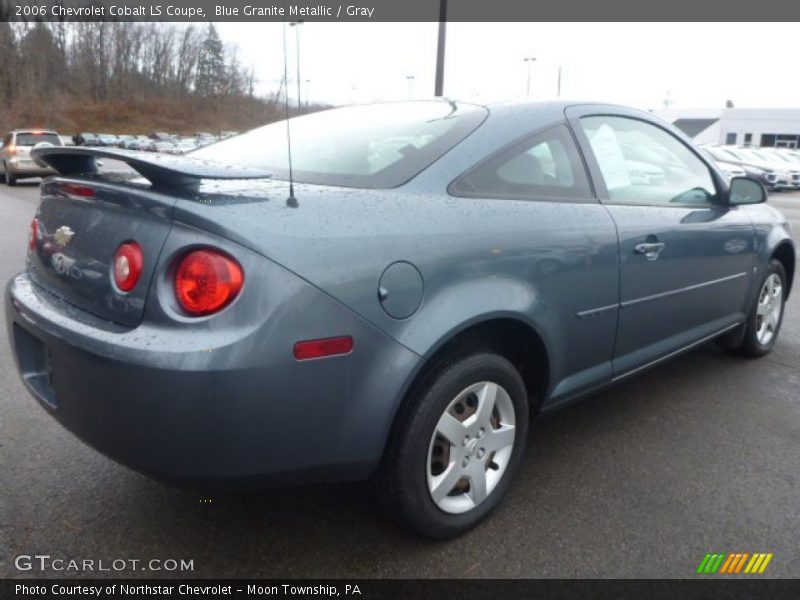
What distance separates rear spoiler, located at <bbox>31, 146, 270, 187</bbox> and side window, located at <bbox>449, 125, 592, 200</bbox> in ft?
2.46

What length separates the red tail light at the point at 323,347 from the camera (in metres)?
1.76

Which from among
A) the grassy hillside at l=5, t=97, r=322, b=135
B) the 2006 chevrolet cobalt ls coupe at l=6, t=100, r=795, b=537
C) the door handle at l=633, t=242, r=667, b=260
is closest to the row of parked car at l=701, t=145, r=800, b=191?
the door handle at l=633, t=242, r=667, b=260

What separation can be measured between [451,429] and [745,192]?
2.52 metres

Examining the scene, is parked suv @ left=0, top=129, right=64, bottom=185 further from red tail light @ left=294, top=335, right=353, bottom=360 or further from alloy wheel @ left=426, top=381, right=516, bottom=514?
red tail light @ left=294, top=335, right=353, bottom=360

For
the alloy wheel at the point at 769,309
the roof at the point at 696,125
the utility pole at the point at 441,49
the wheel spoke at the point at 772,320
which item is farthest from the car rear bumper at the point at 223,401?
the roof at the point at 696,125

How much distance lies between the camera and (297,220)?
6.08 ft

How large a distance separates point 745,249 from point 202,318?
126 inches

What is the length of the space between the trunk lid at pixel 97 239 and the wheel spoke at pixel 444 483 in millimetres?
1070

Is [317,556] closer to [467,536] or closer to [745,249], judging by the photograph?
[467,536]

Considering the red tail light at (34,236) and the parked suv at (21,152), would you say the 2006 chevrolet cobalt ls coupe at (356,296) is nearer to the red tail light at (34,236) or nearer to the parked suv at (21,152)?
the red tail light at (34,236)

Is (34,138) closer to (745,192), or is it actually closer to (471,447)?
(745,192)

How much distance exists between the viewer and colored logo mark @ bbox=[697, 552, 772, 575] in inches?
84.7

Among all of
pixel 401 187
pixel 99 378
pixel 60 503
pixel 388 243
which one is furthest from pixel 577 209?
pixel 60 503

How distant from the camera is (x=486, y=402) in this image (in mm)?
2275
